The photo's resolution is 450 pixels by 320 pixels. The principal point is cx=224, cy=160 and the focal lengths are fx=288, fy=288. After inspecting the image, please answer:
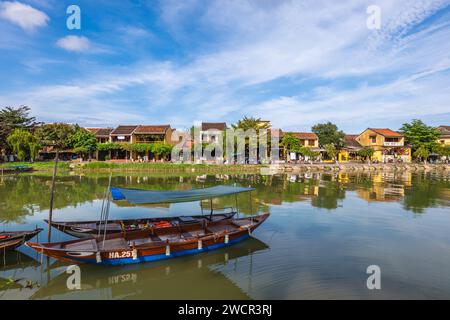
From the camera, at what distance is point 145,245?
8.72 metres

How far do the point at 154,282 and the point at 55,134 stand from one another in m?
42.5

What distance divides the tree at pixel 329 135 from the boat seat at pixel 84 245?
175ft

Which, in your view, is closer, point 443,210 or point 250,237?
point 250,237

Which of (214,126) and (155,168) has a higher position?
(214,126)

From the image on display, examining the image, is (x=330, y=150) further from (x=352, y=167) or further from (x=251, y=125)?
(x=251, y=125)

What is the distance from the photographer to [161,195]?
10.3 m

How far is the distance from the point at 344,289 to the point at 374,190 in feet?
66.2

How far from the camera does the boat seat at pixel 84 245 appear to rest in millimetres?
8414

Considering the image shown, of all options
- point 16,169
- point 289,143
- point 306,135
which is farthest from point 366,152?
point 16,169

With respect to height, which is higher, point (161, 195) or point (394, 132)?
point (394, 132)
